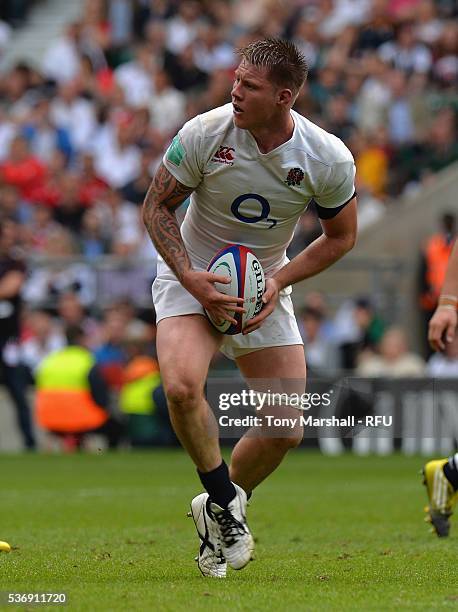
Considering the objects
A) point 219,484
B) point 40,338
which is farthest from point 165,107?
point 219,484

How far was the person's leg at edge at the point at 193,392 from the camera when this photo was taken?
249 inches

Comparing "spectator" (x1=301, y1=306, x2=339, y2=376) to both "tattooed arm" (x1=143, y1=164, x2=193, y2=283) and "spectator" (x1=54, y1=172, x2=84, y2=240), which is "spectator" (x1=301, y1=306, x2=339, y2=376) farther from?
"tattooed arm" (x1=143, y1=164, x2=193, y2=283)

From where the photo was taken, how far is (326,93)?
20.0m

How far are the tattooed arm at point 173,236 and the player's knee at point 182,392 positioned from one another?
0.39 meters

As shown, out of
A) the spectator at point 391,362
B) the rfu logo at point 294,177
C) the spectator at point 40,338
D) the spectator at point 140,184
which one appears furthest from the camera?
the spectator at point 140,184

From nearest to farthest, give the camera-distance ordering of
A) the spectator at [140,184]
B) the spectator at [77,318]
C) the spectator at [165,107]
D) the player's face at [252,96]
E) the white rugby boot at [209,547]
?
the player's face at [252,96]
the white rugby boot at [209,547]
the spectator at [77,318]
the spectator at [140,184]
the spectator at [165,107]

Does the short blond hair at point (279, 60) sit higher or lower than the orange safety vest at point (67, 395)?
higher

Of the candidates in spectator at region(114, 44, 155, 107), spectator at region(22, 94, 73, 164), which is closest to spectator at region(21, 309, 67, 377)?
spectator at region(22, 94, 73, 164)

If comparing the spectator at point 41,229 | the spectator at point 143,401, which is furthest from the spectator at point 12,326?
the spectator at point 41,229

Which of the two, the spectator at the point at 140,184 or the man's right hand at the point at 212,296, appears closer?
the man's right hand at the point at 212,296

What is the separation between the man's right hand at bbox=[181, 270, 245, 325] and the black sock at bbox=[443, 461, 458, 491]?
2267 mm

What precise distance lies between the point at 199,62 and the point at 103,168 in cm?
244

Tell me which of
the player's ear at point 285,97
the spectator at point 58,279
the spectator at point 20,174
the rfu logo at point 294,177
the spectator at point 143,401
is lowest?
the spectator at point 143,401

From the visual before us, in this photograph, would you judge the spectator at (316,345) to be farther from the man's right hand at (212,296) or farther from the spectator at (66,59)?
the man's right hand at (212,296)
